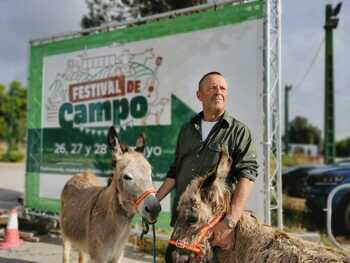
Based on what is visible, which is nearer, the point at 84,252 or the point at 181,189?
the point at 181,189

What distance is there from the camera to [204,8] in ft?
22.0

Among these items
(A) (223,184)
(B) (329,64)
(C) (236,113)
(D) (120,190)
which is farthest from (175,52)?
(B) (329,64)

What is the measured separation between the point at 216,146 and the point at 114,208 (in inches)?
79.2

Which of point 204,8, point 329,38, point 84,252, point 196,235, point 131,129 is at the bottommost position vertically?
point 84,252

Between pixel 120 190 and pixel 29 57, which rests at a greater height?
pixel 29 57

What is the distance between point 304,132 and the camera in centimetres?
6212

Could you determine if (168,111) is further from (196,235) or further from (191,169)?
(196,235)

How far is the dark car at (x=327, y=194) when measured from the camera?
7980 millimetres

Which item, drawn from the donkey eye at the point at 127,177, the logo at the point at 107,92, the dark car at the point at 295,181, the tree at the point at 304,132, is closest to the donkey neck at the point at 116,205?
the donkey eye at the point at 127,177

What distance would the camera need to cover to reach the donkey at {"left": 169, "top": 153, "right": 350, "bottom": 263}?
231 centimetres

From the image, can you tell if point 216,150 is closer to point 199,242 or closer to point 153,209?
point 199,242

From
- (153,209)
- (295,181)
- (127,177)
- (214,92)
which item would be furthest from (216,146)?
(295,181)

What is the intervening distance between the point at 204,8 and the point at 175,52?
0.91 m

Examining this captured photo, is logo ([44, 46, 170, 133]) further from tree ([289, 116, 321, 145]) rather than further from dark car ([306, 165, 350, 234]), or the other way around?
tree ([289, 116, 321, 145])
